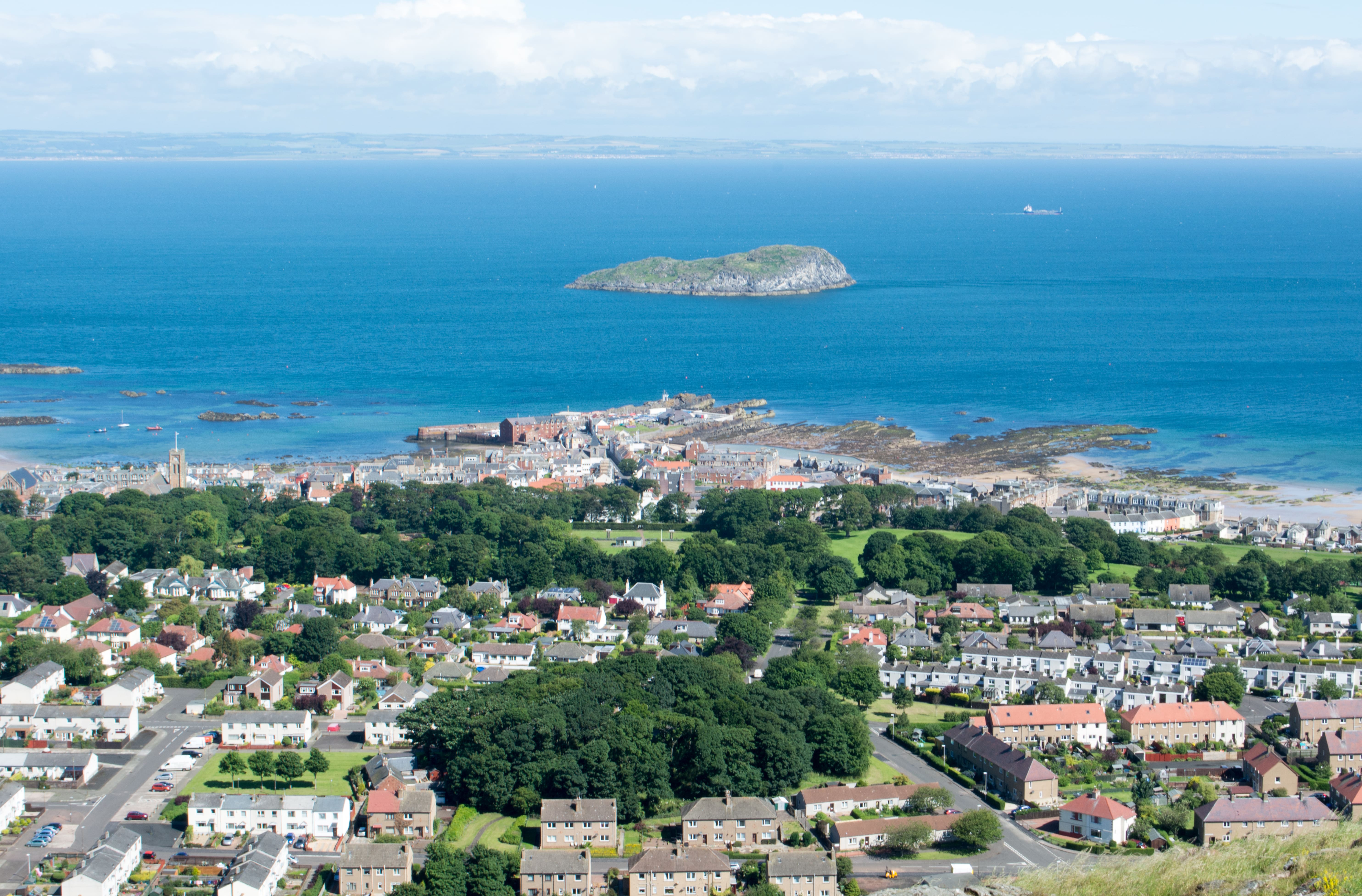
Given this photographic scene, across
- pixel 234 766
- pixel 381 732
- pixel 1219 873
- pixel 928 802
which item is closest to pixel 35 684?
pixel 234 766

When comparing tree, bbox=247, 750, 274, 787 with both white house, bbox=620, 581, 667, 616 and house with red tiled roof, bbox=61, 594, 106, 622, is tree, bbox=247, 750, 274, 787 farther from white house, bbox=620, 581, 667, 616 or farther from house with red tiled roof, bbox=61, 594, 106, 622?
white house, bbox=620, 581, 667, 616

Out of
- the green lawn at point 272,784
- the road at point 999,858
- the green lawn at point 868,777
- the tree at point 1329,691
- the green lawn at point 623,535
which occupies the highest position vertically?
the tree at point 1329,691

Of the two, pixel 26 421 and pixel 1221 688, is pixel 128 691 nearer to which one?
pixel 1221 688

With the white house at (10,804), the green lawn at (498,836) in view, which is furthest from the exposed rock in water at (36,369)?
the green lawn at (498,836)

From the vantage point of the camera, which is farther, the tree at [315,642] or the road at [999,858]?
the tree at [315,642]

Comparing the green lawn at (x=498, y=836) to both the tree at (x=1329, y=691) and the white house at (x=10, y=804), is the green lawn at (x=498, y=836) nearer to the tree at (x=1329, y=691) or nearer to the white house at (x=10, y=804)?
the white house at (x=10, y=804)

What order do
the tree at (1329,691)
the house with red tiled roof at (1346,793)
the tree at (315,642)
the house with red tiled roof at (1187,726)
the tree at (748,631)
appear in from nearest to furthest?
the house with red tiled roof at (1346,793) < the house with red tiled roof at (1187,726) < the tree at (1329,691) < the tree at (315,642) < the tree at (748,631)

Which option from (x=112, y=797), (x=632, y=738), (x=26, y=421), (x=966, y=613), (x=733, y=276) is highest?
(x=733, y=276)
